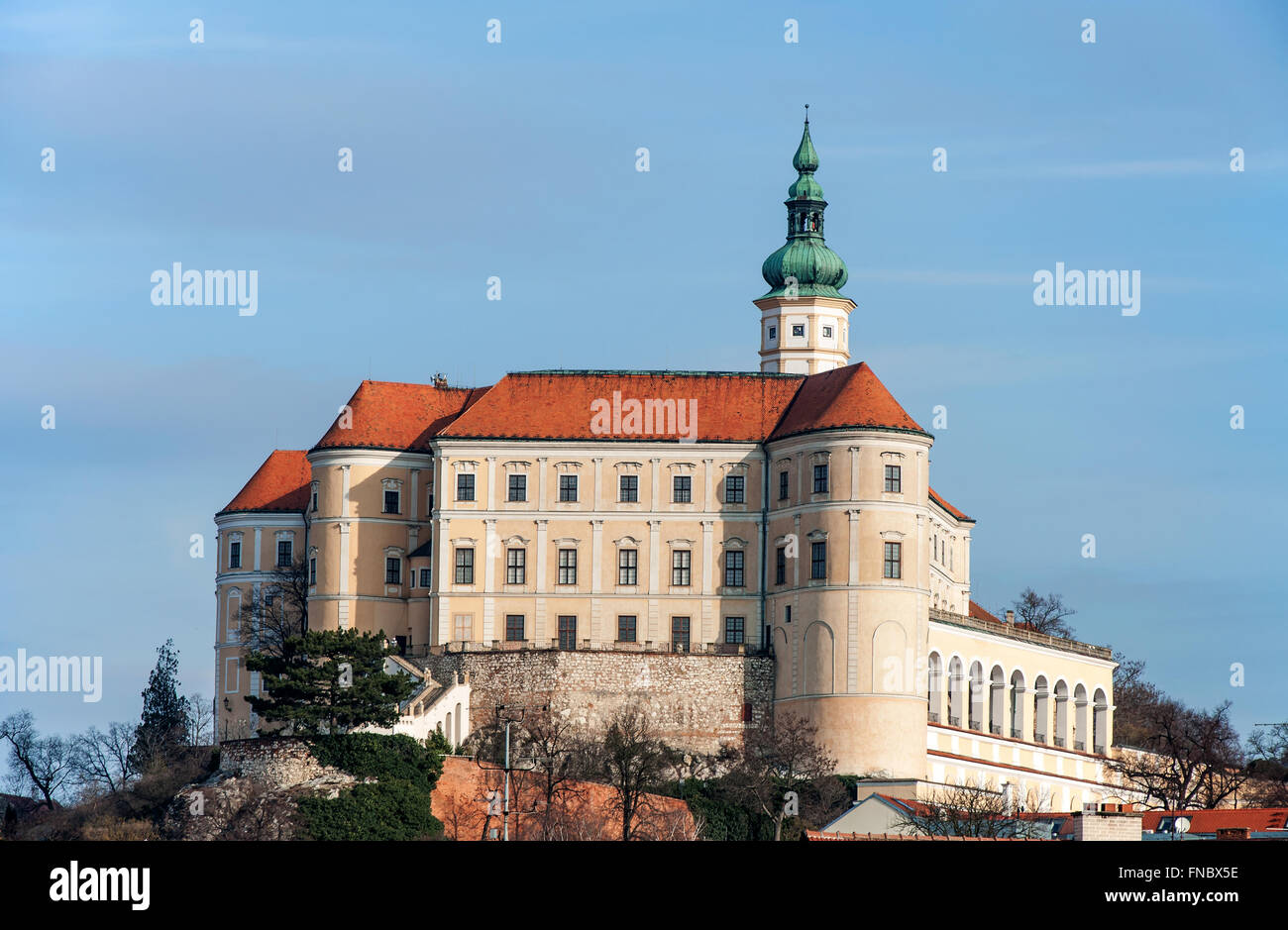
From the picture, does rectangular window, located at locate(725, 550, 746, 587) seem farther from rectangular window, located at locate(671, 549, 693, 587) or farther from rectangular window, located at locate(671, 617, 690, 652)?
rectangular window, located at locate(671, 617, 690, 652)

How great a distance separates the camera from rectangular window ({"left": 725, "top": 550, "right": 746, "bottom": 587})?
89938mm

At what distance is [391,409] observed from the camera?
311ft

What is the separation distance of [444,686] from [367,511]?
9.51 metres

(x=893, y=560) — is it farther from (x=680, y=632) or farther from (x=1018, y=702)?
(x=1018, y=702)

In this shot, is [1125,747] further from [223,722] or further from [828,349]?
[223,722]

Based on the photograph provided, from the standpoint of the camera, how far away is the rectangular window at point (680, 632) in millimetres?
89188

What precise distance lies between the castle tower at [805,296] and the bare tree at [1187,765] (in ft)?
89.6

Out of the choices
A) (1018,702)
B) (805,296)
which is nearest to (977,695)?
(1018,702)

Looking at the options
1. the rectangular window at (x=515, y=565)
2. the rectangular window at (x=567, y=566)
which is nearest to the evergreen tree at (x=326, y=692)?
the rectangular window at (x=515, y=565)

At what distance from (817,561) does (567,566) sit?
33.8 feet

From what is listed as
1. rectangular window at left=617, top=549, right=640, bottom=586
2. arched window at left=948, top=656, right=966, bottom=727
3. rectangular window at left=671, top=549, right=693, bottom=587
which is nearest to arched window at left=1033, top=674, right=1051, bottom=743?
arched window at left=948, top=656, right=966, bottom=727

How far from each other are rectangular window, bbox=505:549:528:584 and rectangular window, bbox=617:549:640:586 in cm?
370

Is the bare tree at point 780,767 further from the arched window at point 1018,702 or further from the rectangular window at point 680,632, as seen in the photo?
the arched window at point 1018,702
